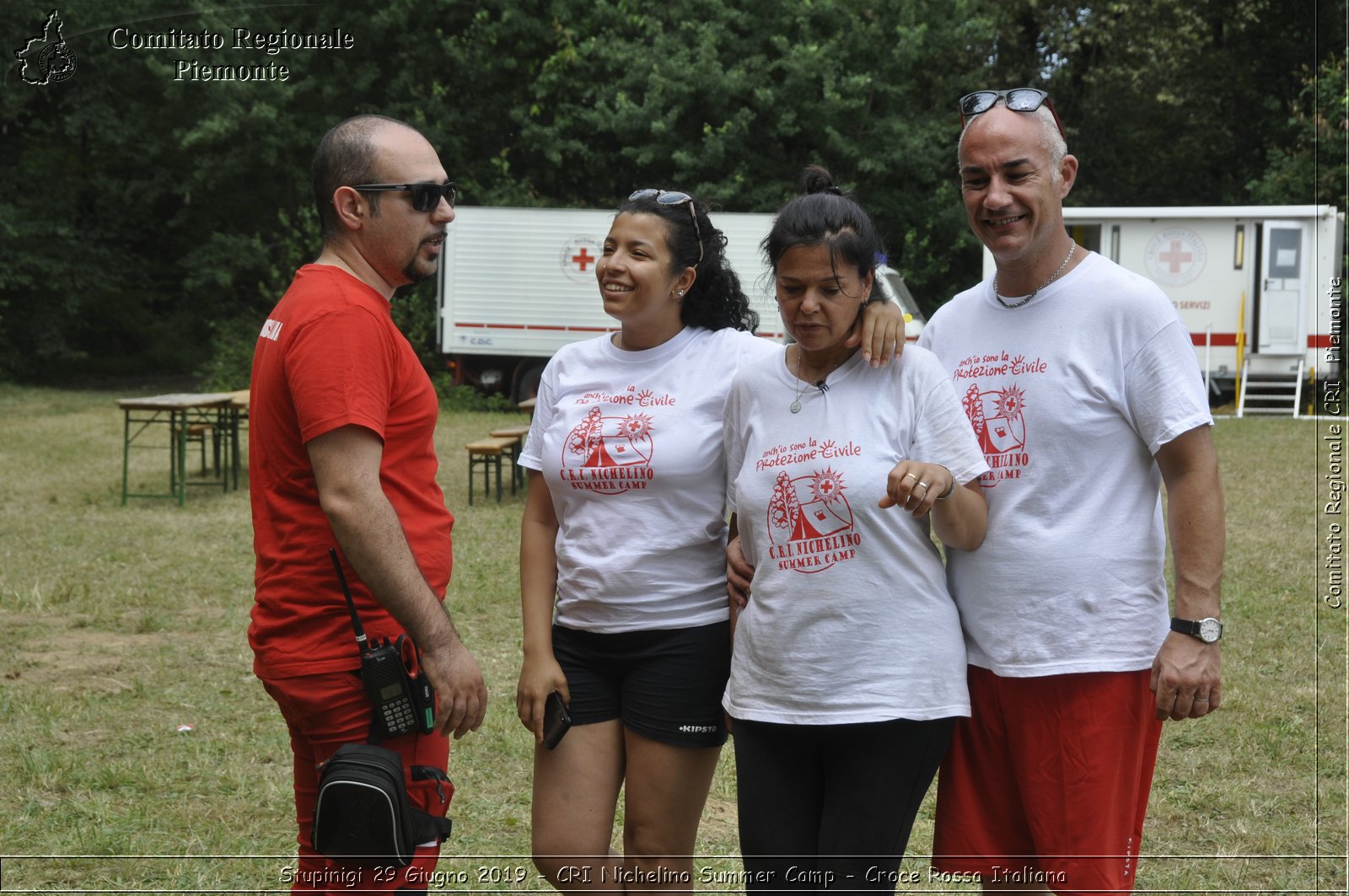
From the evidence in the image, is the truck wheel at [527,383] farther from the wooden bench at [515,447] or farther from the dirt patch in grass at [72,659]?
the dirt patch in grass at [72,659]

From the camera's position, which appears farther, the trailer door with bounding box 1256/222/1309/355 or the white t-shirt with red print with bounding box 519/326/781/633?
the trailer door with bounding box 1256/222/1309/355

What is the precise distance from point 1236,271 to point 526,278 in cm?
1038

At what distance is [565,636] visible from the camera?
2.92 meters

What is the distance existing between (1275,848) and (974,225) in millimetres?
2829

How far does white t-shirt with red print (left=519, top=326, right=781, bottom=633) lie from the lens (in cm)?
279

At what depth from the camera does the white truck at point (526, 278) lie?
1961cm

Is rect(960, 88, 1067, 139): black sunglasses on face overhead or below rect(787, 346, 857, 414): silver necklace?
overhead

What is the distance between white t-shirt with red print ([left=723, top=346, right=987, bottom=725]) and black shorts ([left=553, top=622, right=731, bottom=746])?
316 millimetres

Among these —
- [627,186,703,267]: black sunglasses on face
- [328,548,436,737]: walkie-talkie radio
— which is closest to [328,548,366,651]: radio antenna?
[328,548,436,737]: walkie-talkie radio

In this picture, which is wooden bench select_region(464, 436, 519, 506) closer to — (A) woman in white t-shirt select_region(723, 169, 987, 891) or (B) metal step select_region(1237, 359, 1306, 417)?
(A) woman in white t-shirt select_region(723, 169, 987, 891)

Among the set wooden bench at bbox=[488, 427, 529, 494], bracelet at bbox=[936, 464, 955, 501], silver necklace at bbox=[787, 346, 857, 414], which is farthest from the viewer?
wooden bench at bbox=[488, 427, 529, 494]

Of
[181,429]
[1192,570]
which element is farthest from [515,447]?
[1192,570]

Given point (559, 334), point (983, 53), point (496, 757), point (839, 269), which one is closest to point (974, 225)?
point (839, 269)

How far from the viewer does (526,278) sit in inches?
778
